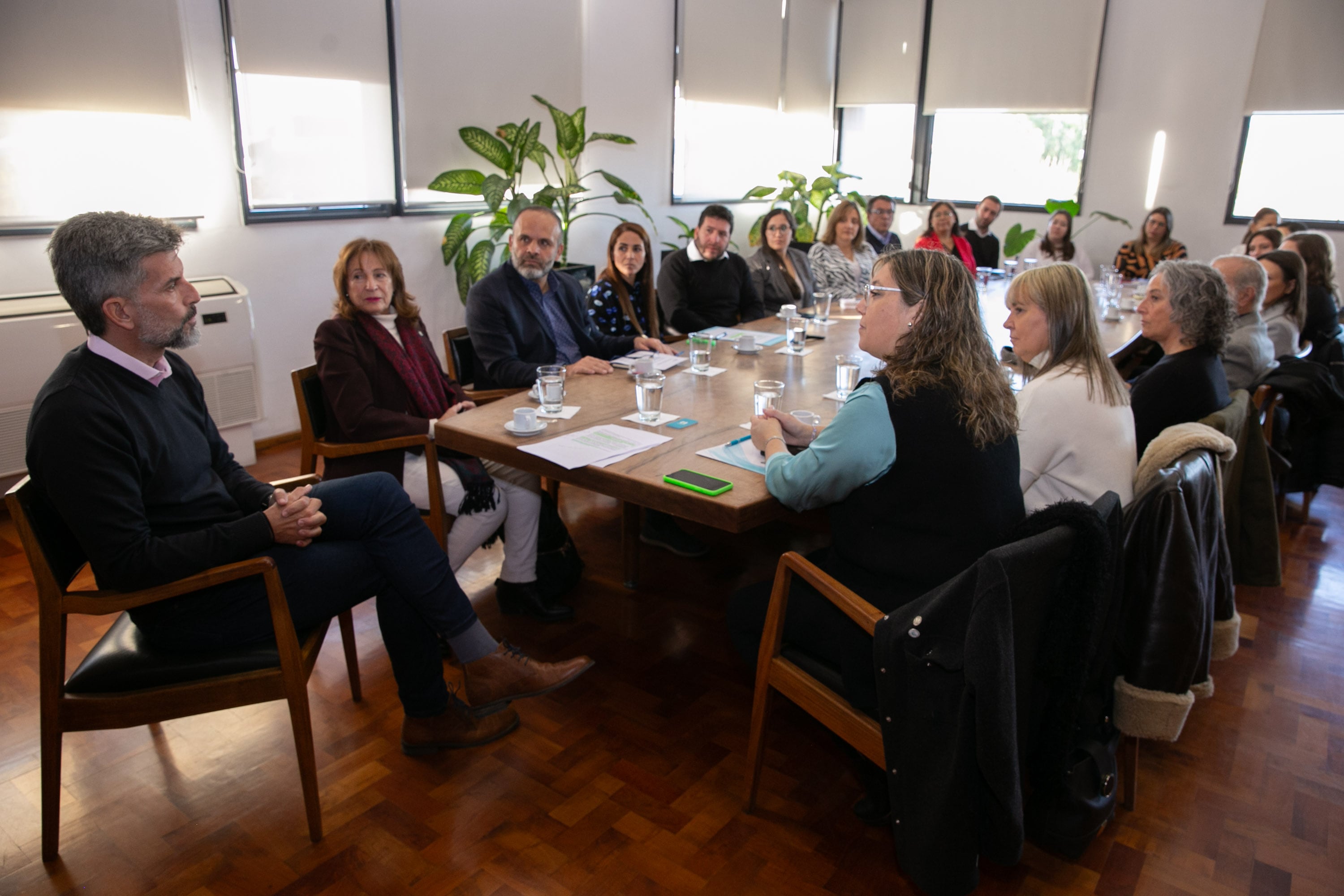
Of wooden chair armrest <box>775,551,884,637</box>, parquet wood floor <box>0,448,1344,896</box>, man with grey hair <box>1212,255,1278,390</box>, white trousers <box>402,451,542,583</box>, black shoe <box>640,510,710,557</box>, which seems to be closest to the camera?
wooden chair armrest <box>775,551,884,637</box>

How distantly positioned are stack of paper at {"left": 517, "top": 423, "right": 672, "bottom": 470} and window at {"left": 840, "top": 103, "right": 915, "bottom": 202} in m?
7.46

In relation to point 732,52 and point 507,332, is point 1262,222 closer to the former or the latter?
point 732,52

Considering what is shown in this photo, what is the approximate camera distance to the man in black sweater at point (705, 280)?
4.52 m

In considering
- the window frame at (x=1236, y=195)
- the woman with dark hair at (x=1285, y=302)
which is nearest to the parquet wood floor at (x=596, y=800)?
the woman with dark hair at (x=1285, y=302)

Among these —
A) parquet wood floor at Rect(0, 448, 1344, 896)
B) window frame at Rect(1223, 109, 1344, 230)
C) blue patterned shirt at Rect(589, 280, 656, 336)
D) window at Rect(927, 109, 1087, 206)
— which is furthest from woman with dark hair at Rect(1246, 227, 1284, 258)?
blue patterned shirt at Rect(589, 280, 656, 336)

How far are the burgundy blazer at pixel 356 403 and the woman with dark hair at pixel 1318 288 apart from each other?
3.84 m

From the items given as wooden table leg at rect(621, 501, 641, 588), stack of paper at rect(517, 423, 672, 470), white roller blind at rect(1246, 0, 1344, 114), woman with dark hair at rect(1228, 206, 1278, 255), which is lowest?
wooden table leg at rect(621, 501, 641, 588)

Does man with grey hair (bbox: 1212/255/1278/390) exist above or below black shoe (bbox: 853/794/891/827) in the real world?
above

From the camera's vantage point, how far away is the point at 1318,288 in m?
4.04

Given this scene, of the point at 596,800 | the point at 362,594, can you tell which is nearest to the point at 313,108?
the point at 362,594

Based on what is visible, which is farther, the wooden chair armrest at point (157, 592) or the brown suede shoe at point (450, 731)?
the brown suede shoe at point (450, 731)

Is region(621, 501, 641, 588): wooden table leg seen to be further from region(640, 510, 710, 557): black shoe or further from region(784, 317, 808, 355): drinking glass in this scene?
region(784, 317, 808, 355): drinking glass

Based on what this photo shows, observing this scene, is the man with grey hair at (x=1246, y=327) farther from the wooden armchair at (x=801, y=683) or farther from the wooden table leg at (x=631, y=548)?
the wooden armchair at (x=801, y=683)

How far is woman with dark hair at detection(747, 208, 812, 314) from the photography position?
5.02 metres
